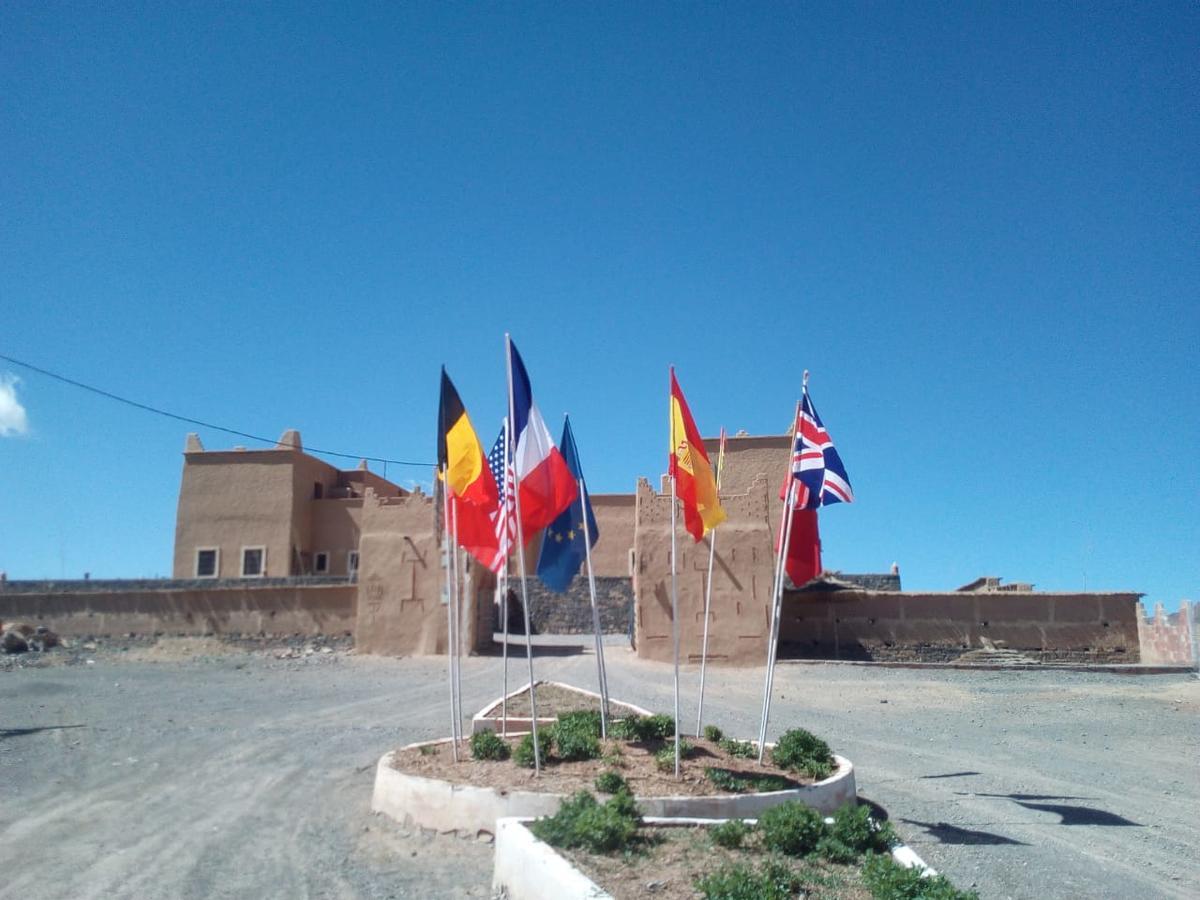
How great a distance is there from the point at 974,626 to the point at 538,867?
71.6 feet

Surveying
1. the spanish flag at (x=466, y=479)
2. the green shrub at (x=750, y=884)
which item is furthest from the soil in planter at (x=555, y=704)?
the green shrub at (x=750, y=884)

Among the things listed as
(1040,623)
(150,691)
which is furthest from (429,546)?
(1040,623)

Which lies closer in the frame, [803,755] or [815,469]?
[803,755]

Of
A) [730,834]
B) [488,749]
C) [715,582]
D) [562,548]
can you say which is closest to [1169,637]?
[715,582]

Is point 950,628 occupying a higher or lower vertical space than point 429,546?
lower

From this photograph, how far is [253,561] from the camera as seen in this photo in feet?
135

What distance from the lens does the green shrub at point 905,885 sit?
5.77 meters

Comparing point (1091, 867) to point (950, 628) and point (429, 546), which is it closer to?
point (950, 628)

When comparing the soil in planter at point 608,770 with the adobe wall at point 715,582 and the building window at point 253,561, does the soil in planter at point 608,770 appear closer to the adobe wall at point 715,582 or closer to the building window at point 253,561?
the adobe wall at point 715,582

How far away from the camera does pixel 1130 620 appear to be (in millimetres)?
25734

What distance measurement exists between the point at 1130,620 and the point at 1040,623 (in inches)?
95.8

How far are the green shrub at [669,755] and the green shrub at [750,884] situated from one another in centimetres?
306

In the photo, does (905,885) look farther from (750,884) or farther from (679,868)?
(679,868)

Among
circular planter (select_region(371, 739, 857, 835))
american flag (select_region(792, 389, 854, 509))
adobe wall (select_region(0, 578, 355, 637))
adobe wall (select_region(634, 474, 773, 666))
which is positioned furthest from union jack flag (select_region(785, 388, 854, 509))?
adobe wall (select_region(0, 578, 355, 637))
